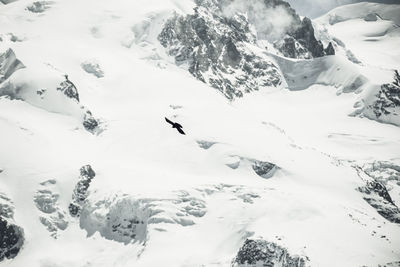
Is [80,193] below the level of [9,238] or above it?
above

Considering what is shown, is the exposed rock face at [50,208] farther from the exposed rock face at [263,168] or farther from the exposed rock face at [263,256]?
the exposed rock face at [263,168]

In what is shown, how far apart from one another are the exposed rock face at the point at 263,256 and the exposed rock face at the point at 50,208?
49.5 meters

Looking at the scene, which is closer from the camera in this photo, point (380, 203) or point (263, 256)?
point (263, 256)

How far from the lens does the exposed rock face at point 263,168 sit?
596 feet

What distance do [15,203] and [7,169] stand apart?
37.8 feet

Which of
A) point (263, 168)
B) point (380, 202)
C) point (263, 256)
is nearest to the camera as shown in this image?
point (263, 256)

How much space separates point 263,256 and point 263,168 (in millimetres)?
50948

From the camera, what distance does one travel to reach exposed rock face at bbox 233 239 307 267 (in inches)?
5226

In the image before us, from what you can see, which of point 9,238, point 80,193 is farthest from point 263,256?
point 9,238

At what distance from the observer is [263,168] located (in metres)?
183

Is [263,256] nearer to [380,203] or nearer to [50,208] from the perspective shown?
[50,208]

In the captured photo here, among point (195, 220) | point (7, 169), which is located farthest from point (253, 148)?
point (7, 169)

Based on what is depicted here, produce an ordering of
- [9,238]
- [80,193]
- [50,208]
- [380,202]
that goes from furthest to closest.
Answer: [380,202] < [80,193] < [50,208] < [9,238]

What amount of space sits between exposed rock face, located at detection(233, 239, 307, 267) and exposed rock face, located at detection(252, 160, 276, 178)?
45865 mm
